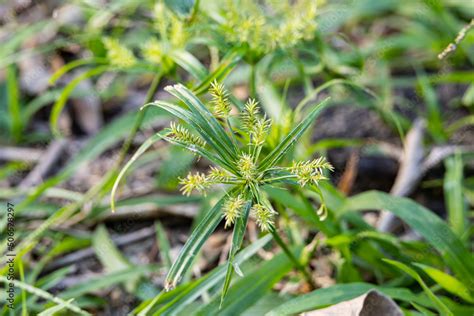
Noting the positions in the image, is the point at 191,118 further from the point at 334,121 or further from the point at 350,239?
the point at 334,121

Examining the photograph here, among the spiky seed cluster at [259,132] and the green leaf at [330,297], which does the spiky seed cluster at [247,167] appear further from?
the green leaf at [330,297]

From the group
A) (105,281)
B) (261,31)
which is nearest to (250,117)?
(261,31)

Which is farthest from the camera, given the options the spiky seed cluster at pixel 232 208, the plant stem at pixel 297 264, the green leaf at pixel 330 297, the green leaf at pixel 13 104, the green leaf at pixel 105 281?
the green leaf at pixel 13 104

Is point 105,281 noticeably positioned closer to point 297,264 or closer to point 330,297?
point 297,264

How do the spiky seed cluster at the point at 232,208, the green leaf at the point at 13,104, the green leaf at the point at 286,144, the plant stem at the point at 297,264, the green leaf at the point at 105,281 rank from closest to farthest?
the spiky seed cluster at the point at 232,208, the green leaf at the point at 286,144, the plant stem at the point at 297,264, the green leaf at the point at 105,281, the green leaf at the point at 13,104

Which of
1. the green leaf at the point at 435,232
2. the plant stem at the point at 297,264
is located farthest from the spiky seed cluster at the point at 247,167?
the green leaf at the point at 435,232

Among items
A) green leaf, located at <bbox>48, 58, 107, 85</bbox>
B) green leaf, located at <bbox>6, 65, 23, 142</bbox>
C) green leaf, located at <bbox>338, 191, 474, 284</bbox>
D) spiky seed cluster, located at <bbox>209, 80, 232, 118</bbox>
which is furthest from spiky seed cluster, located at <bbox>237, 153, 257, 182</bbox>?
green leaf, located at <bbox>6, 65, 23, 142</bbox>
